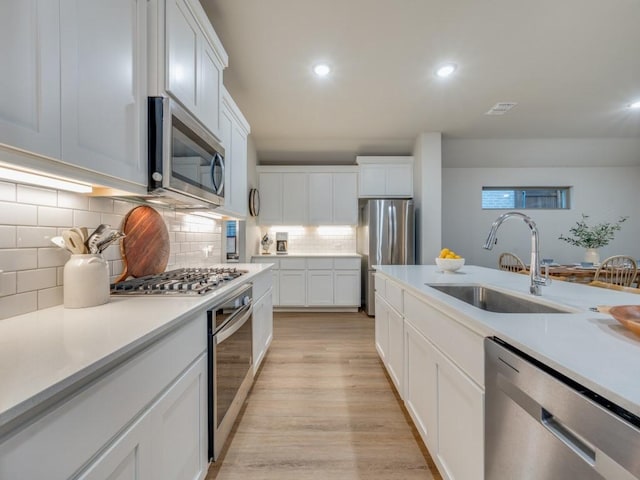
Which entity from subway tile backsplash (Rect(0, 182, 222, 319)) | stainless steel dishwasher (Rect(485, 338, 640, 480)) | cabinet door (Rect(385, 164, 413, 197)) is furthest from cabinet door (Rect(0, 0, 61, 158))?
cabinet door (Rect(385, 164, 413, 197))

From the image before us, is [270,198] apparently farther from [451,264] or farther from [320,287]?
[451,264]

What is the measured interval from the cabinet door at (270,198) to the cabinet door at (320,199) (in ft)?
1.72

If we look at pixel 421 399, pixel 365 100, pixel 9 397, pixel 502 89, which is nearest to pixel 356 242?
pixel 365 100

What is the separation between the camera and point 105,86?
1.00 metres

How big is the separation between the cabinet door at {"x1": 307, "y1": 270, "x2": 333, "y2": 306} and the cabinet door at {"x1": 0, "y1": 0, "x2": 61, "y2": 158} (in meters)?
3.72

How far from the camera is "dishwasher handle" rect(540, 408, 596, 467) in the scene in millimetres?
579

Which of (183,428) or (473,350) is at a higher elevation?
(473,350)

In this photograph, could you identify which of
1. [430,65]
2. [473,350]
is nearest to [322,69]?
[430,65]

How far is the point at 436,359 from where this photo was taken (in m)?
1.29

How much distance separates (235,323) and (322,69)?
7.97ft

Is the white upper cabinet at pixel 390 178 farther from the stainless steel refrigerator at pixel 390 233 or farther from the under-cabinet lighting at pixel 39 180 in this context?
the under-cabinet lighting at pixel 39 180

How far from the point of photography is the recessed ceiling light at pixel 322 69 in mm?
2676

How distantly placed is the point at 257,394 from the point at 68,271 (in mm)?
1528

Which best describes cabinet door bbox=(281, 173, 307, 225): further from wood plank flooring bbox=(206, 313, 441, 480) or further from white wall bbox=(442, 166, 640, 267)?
white wall bbox=(442, 166, 640, 267)
